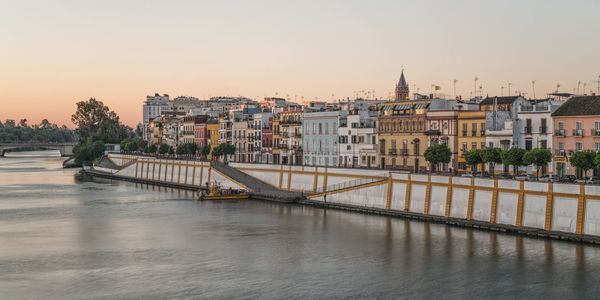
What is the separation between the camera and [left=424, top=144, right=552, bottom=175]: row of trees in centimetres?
6217

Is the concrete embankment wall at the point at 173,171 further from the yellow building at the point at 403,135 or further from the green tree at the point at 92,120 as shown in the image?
the green tree at the point at 92,120

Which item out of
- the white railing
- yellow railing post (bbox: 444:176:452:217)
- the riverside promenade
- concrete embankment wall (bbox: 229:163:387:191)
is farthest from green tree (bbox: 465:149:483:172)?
yellow railing post (bbox: 444:176:452:217)

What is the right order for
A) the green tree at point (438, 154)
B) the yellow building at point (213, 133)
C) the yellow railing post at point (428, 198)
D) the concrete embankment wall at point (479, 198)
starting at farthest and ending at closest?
the yellow building at point (213, 133), the green tree at point (438, 154), the yellow railing post at point (428, 198), the concrete embankment wall at point (479, 198)

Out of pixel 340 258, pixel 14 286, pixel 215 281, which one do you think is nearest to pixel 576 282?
pixel 340 258

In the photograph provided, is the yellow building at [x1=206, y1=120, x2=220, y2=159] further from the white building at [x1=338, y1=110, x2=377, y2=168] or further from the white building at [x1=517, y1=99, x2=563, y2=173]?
the white building at [x1=517, y1=99, x2=563, y2=173]

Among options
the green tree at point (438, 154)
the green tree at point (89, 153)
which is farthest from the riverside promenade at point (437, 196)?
the green tree at point (89, 153)

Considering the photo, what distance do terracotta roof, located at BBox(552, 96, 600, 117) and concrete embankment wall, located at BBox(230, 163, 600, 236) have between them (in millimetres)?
17276

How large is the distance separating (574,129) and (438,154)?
13.4 meters

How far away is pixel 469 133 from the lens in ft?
244

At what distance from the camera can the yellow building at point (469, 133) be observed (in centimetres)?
7350

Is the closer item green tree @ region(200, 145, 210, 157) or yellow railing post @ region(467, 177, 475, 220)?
yellow railing post @ region(467, 177, 475, 220)

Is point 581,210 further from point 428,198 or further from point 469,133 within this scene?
point 469,133

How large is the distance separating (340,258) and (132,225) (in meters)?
23.2

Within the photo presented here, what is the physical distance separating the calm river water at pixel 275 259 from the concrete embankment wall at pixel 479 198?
199 centimetres
